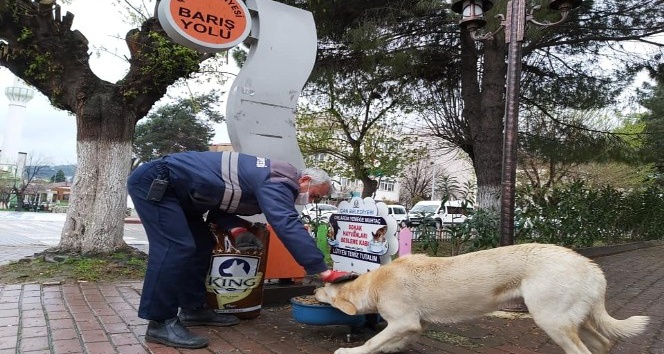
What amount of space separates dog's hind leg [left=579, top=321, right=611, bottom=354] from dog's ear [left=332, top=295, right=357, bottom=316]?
131 centimetres

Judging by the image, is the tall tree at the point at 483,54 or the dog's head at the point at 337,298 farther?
the tall tree at the point at 483,54

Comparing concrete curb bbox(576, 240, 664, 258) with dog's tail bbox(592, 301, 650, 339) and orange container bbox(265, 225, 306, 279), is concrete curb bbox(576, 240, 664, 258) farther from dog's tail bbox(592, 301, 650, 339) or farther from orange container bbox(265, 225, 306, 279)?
dog's tail bbox(592, 301, 650, 339)

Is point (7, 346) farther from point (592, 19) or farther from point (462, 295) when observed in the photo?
point (592, 19)

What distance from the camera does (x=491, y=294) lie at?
2730 mm

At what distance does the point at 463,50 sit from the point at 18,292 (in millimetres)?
8596

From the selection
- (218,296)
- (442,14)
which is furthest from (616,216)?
(218,296)

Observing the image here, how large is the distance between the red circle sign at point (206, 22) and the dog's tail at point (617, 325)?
3.65m

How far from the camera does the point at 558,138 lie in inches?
444

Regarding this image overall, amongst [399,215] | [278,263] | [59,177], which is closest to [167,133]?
[399,215]

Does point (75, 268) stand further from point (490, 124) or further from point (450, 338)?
point (490, 124)

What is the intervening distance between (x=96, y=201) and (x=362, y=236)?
4.28 metres

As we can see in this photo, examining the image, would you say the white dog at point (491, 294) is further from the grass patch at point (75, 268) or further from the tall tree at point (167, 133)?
the tall tree at point (167, 133)

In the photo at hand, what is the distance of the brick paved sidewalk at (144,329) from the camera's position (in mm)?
3168

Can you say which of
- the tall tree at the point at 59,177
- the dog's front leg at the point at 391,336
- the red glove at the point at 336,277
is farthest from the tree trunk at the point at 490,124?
the tall tree at the point at 59,177
